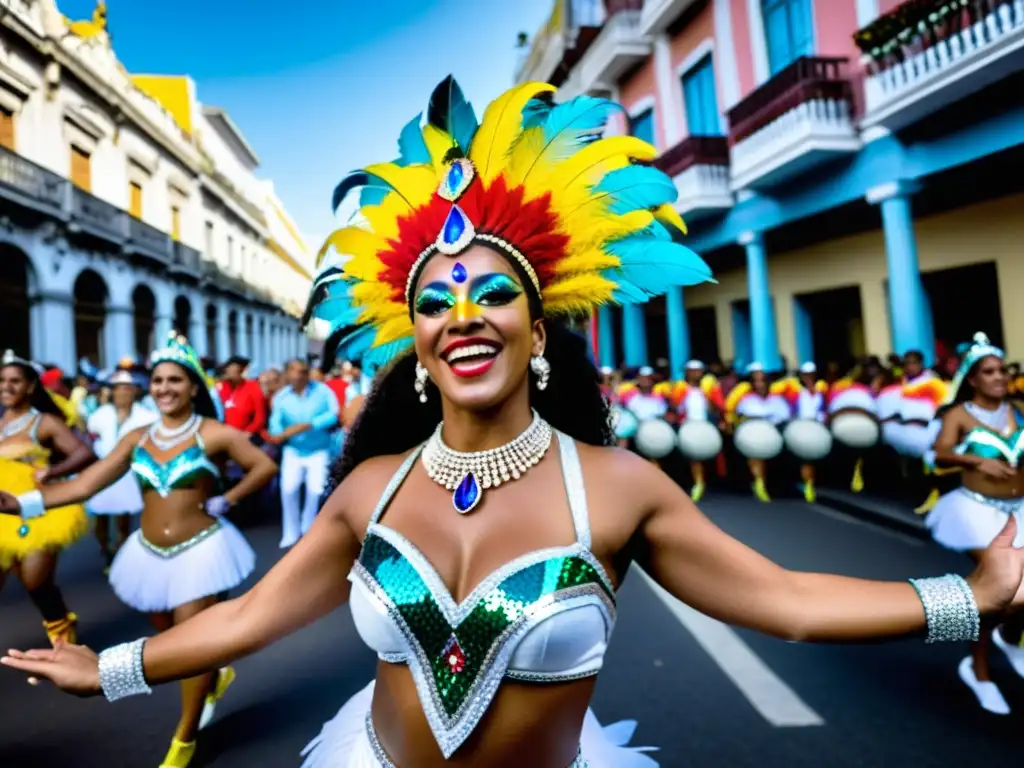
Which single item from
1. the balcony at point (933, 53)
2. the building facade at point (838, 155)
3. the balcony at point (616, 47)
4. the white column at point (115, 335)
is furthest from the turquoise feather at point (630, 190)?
the white column at point (115, 335)

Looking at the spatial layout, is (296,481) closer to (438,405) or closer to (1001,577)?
(438,405)

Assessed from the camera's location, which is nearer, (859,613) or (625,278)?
(859,613)

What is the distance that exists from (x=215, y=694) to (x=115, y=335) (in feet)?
65.5

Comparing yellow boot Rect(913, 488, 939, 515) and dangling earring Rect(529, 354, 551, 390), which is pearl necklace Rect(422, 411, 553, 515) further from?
yellow boot Rect(913, 488, 939, 515)

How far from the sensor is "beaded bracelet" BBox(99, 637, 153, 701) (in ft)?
5.21

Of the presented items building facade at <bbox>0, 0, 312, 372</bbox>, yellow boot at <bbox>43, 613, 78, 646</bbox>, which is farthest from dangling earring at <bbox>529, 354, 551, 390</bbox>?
building facade at <bbox>0, 0, 312, 372</bbox>

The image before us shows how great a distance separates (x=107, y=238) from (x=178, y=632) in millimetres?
20866

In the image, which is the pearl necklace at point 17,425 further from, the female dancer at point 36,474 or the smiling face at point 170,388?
the smiling face at point 170,388

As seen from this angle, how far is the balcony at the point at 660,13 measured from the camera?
44.4 ft

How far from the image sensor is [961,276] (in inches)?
438

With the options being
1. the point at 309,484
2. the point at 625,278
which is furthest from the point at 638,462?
the point at 309,484

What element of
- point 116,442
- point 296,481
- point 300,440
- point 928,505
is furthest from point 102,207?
point 928,505

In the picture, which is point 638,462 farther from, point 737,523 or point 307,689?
point 737,523

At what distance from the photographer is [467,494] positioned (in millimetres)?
1577
